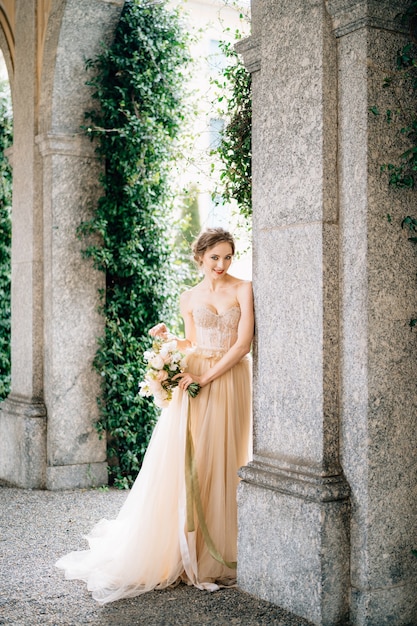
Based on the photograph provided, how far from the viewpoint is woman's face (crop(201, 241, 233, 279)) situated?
454 centimetres

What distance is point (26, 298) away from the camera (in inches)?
270

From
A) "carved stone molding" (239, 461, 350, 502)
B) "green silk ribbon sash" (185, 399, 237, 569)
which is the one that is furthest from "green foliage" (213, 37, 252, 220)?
"carved stone molding" (239, 461, 350, 502)

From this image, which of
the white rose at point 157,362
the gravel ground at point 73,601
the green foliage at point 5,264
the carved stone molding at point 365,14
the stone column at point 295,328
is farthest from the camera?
the green foliage at point 5,264

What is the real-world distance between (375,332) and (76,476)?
3.86 metres

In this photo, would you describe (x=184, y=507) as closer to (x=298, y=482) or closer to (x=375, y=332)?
(x=298, y=482)

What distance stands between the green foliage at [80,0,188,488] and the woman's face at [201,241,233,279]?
6.87 feet

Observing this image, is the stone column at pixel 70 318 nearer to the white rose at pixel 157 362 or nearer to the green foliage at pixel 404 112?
the white rose at pixel 157 362

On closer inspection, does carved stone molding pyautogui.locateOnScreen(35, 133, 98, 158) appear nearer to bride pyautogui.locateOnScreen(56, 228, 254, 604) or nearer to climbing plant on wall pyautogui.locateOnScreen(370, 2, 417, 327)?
bride pyautogui.locateOnScreen(56, 228, 254, 604)

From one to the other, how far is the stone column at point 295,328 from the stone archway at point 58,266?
282 cm

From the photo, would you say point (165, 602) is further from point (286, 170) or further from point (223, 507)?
point (286, 170)

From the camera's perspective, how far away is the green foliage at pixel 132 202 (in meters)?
6.47

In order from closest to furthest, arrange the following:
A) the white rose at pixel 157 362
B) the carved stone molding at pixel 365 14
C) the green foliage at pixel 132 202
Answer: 1. the carved stone molding at pixel 365 14
2. the white rose at pixel 157 362
3. the green foliage at pixel 132 202

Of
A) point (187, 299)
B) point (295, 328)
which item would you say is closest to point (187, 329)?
point (187, 299)

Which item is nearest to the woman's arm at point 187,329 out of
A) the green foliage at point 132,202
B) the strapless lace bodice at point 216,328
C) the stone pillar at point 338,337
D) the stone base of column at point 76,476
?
the strapless lace bodice at point 216,328
